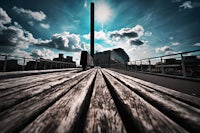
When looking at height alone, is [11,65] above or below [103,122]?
above

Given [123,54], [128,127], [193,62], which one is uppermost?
[123,54]

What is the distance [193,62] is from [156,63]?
2.45 meters

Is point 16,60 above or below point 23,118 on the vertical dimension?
above

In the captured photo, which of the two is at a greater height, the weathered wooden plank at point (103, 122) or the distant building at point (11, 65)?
the distant building at point (11, 65)

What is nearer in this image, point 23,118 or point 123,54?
point 23,118

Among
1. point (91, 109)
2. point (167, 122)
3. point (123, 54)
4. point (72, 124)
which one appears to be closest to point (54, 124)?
point (72, 124)

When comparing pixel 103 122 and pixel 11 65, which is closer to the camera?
pixel 103 122

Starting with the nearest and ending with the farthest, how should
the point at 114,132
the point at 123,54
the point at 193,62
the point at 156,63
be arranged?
1. the point at 114,132
2. the point at 193,62
3. the point at 156,63
4. the point at 123,54

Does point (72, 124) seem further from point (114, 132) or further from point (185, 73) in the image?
point (185, 73)

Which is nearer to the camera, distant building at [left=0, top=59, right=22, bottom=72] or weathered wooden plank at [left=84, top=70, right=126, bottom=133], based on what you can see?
weathered wooden plank at [left=84, top=70, right=126, bottom=133]

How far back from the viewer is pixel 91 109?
68cm

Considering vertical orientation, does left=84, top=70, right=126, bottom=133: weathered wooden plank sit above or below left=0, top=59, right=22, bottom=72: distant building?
below

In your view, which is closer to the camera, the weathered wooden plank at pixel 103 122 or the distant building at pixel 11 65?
the weathered wooden plank at pixel 103 122

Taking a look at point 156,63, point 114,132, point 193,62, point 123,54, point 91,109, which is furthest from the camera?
point 123,54
